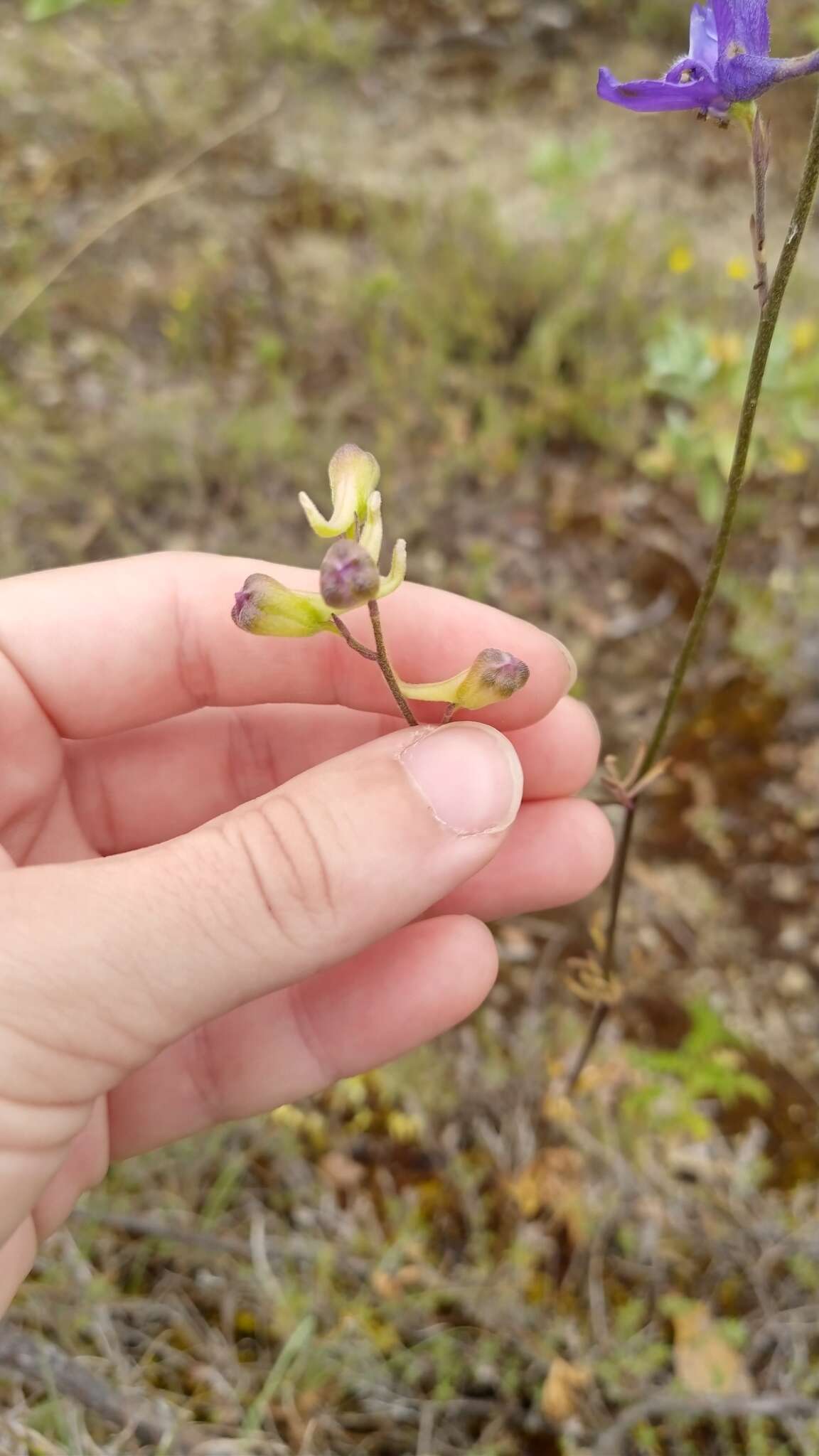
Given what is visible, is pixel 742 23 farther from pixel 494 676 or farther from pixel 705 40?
pixel 494 676

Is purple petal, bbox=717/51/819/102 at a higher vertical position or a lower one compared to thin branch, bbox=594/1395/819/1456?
higher

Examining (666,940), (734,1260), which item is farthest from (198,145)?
(734,1260)

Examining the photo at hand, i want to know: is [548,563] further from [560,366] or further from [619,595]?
[560,366]

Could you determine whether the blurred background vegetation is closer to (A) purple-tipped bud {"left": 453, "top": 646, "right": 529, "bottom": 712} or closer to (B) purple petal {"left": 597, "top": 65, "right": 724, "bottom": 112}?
(A) purple-tipped bud {"left": 453, "top": 646, "right": 529, "bottom": 712}

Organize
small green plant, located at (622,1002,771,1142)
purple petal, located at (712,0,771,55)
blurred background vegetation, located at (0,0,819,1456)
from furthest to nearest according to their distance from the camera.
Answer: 1. small green plant, located at (622,1002,771,1142)
2. blurred background vegetation, located at (0,0,819,1456)
3. purple petal, located at (712,0,771,55)

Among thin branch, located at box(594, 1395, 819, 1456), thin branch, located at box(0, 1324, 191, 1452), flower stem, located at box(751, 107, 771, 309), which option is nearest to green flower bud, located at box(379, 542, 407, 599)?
flower stem, located at box(751, 107, 771, 309)

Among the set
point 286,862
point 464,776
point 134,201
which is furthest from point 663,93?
point 134,201
